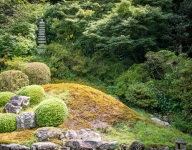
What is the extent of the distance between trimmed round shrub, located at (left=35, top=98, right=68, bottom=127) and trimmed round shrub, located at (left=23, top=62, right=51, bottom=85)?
3683 millimetres

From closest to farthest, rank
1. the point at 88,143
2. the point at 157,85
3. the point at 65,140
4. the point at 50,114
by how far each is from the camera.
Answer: the point at 88,143
the point at 65,140
the point at 50,114
the point at 157,85

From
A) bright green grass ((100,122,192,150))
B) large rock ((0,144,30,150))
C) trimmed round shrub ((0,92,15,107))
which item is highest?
trimmed round shrub ((0,92,15,107))

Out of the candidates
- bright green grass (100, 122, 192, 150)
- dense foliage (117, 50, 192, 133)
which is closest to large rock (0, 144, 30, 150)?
bright green grass (100, 122, 192, 150)

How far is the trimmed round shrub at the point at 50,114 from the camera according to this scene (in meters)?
6.99

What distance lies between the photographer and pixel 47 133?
6.62 m

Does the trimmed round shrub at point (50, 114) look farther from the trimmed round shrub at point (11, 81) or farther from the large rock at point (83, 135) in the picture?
the trimmed round shrub at point (11, 81)

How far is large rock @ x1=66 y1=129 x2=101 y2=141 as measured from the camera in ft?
21.8

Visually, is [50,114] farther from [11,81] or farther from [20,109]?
[11,81]

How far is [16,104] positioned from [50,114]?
1182 millimetres

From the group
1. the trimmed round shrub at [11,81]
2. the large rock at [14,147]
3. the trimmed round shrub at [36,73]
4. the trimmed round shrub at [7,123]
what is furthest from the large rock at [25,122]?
the trimmed round shrub at [36,73]

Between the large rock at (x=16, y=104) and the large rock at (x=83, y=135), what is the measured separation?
1.68 m

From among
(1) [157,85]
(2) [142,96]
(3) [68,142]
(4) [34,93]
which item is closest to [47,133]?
(3) [68,142]

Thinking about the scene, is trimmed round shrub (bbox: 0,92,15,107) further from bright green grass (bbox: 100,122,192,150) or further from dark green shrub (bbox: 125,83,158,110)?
dark green shrub (bbox: 125,83,158,110)

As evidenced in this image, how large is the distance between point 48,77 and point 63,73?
141 centimetres
